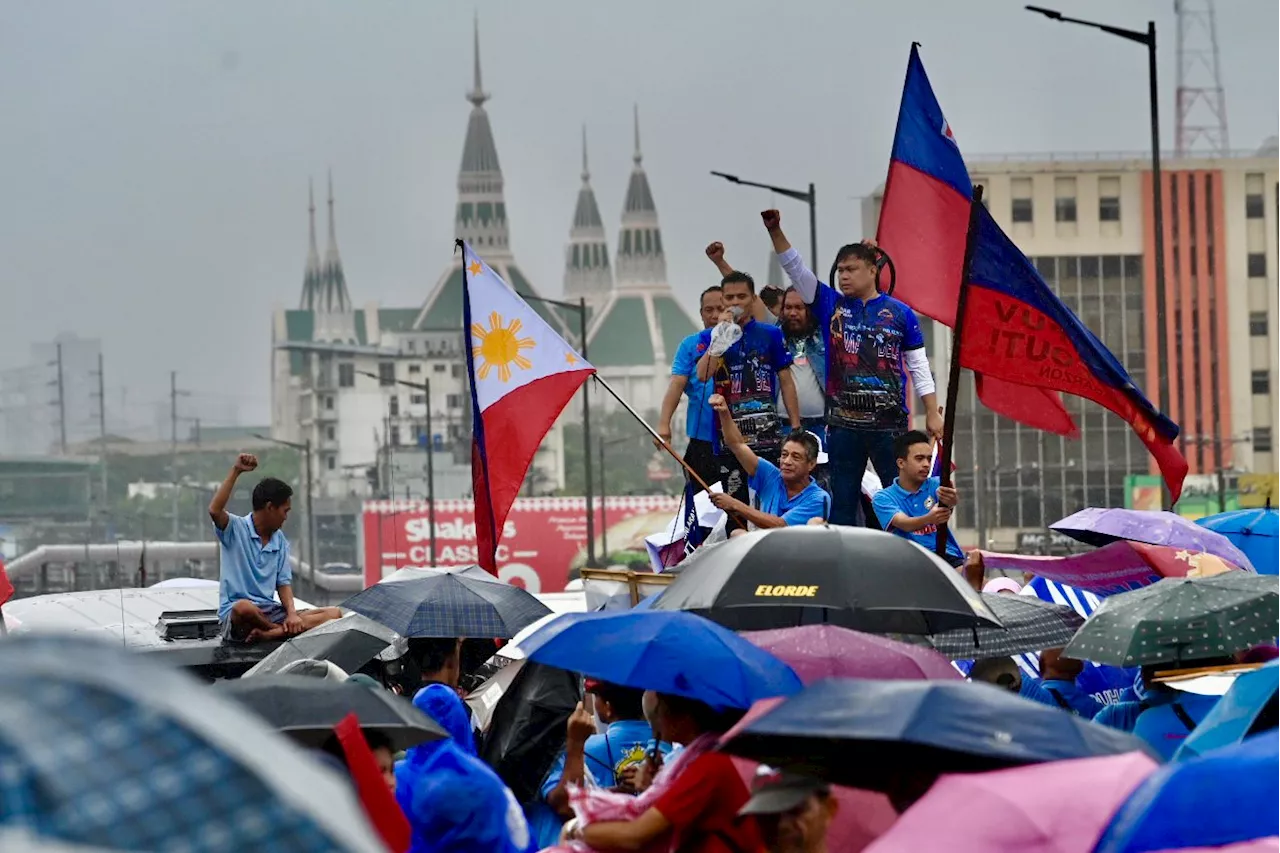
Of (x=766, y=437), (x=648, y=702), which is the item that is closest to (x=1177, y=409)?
(x=766, y=437)

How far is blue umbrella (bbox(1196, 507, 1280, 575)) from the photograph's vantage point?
1315 centimetres

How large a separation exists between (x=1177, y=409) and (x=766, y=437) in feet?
325

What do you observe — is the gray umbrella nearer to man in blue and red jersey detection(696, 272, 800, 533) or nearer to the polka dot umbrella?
the polka dot umbrella

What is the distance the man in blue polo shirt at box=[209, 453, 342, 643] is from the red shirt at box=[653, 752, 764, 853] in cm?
577

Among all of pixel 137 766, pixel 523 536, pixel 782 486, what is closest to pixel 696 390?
pixel 782 486

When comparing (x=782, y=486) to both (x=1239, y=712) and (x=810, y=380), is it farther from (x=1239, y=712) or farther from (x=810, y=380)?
(x=1239, y=712)

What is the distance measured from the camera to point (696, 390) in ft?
44.0

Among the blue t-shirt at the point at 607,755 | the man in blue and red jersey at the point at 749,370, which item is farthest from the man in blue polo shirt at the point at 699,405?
the blue t-shirt at the point at 607,755

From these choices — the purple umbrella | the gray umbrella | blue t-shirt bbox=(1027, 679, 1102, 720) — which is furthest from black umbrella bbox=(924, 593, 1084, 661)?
the gray umbrella

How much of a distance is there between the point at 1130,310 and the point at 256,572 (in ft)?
324

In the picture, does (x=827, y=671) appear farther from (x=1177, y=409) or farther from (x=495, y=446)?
(x=1177, y=409)

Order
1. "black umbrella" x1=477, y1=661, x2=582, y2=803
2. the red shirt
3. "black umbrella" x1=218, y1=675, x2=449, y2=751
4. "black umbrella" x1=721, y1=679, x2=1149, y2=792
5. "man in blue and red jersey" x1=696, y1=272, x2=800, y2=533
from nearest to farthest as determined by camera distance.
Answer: "black umbrella" x1=721, y1=679, x2=1149, y2=792 → the red shirt → "black umbrella" x1=218, y1=675, x2=449, y2=751 → "black umbrella" x1=477, y1=661, x2=582, y2=803 → "man in blue and red jersey" x1=696, y1=272, x2=800, y2=533

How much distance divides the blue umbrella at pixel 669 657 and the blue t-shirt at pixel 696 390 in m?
6.50

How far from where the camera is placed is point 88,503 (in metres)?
195
